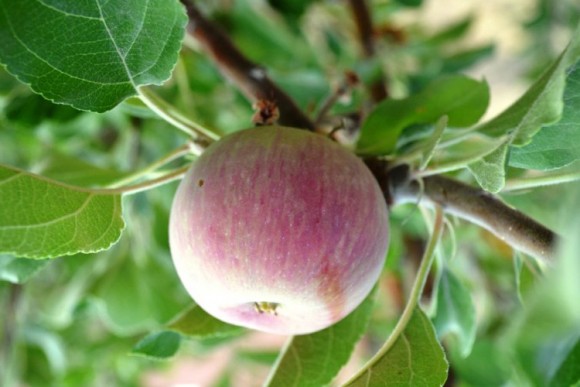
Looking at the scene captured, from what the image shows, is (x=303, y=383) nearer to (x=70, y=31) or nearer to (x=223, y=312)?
(x=223, y=312)

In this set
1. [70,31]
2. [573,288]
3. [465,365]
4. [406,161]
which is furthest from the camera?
[465,365]

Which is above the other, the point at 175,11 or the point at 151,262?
the point at 175,11

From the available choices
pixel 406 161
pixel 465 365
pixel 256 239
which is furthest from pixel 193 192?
A: pixel 465 365

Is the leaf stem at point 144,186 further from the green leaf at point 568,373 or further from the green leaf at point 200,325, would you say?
the green leaf at point 568,373

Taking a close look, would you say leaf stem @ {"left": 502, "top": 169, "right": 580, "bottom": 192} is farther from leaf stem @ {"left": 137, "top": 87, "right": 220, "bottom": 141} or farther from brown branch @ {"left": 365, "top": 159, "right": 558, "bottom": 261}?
leaf stem @ {"left": 137, "top": 87, "right": 220, "bottom": 141}

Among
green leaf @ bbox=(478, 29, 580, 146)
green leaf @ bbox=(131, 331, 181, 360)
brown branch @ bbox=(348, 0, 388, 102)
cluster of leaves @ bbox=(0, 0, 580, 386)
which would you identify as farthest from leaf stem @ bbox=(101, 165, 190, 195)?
brown branch @ bbox=(348, 0, 388, 102)

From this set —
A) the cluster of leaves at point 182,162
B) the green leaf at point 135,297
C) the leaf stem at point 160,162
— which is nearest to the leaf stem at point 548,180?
the cluster of leaves at point 182,162

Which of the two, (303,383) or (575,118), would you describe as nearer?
(575,118)
